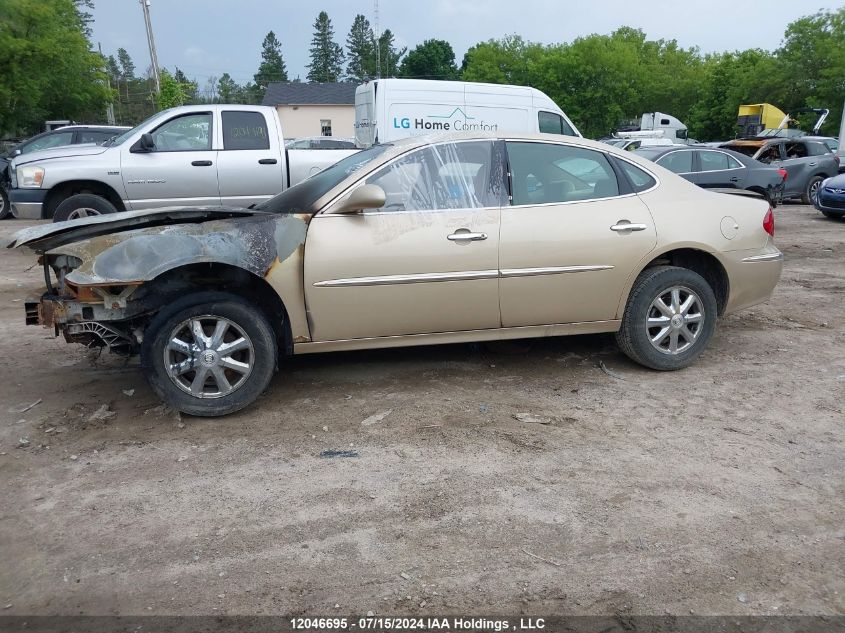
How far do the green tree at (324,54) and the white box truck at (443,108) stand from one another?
3514 inches

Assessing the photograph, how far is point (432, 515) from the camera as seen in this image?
3.35m

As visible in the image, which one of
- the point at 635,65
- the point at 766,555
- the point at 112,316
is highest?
the point at 635,65

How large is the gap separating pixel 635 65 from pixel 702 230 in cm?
4620

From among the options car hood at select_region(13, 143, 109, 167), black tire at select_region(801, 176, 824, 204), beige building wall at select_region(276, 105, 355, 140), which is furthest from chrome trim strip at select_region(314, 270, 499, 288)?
beige building wall at select_region(276, 105, 355, 140)

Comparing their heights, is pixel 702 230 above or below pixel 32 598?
above

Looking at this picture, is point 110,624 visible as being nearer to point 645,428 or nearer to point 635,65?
point 645,428

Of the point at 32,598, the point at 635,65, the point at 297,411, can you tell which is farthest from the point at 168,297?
the point at 635,65

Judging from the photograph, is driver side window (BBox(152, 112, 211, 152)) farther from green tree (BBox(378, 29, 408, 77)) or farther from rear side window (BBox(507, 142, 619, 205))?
green tree (BBox(378, 29, 408, 77))

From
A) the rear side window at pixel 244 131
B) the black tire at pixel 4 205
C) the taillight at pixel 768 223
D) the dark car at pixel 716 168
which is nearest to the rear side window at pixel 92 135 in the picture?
the black tire at pixel 4 205

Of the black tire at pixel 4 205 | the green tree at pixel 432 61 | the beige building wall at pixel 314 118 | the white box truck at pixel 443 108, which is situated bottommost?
the black tire at pixel 4 205

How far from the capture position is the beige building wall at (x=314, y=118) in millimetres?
55031

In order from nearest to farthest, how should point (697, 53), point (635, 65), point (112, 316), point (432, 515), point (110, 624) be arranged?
point (110, 624)
point (432, 515)
point (112, 316)
point (635, 65)
point (697, 53)

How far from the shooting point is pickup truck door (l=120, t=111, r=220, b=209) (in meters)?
9.06

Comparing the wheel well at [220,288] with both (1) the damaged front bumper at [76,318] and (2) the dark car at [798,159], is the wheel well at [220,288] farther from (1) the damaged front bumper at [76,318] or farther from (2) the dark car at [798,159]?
(2) the dark car at [798,159]
